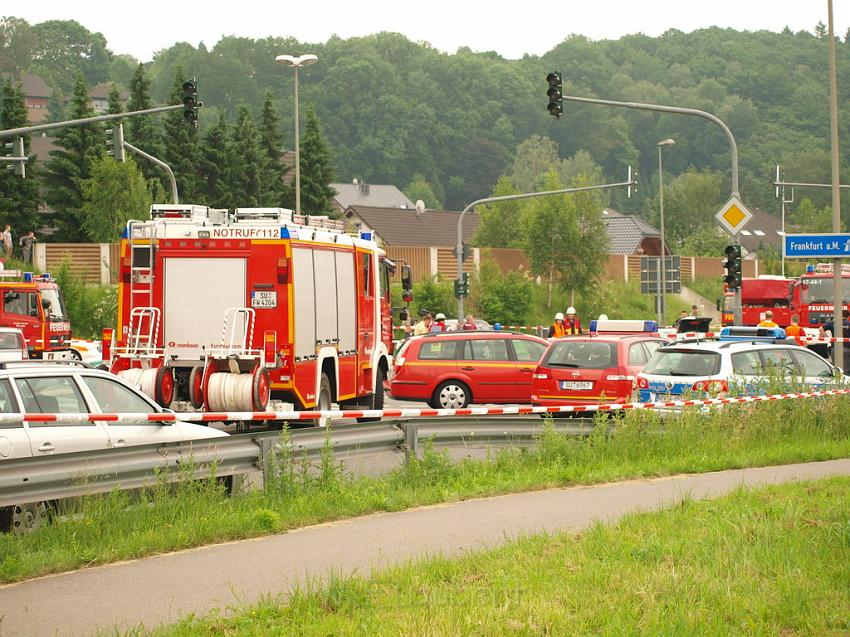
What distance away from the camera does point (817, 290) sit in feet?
145

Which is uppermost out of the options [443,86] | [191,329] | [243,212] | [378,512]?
[443,86]

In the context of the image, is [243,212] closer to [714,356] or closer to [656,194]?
[714,356]

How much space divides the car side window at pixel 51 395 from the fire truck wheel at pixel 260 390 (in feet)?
17.5

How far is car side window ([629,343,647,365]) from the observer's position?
784 inches

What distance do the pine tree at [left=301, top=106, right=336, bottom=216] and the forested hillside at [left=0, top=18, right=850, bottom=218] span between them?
51.7m

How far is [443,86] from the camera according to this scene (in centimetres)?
14038

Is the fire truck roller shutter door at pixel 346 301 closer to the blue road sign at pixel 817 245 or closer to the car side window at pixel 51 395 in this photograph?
the blue road sign at pixel 817 245

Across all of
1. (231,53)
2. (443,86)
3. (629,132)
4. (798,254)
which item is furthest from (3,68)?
(798,254)

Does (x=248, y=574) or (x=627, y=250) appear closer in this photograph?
(x=248, y=574)

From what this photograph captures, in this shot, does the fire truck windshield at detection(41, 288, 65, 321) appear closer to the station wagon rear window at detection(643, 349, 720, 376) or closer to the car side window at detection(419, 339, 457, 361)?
the car side window at detection(419, 339, 457, 361)

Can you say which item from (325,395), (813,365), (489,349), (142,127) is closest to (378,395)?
(325,395)

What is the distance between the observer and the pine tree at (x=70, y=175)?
64562mm

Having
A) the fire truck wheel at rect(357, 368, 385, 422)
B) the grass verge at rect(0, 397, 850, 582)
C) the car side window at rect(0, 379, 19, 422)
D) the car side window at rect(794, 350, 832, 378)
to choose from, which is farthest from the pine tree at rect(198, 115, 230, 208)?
the car side window at rect(0, 379, 19, 422)

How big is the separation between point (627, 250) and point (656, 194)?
48715 millimetres
